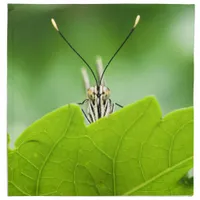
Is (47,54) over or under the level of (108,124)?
over

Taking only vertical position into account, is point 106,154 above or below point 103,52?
below

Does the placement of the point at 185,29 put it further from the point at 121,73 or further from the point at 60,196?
the point at 60,196

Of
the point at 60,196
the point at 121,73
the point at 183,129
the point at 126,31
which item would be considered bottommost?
the point at 60,196

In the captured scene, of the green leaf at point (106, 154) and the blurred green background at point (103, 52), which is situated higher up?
the blurred green background at point (103, 52)

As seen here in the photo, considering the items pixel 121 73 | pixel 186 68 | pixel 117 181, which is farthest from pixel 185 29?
pixel 117 181
